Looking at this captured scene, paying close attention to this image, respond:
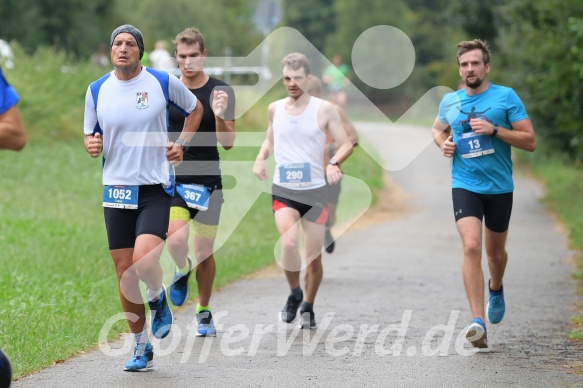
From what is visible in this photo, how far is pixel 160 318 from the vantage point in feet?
24.9

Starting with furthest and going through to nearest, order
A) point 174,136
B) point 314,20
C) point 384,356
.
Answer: point 314,20 → point 174,136 → point 384,356

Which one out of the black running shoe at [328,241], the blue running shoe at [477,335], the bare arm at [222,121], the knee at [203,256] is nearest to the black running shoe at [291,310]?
the knee at [203,256]

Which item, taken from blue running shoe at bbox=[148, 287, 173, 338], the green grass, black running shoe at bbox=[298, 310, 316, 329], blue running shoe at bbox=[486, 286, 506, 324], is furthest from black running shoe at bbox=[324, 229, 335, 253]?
blue running shoe at bbox=[148, 287, 173, 338]

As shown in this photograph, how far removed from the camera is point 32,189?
57.0 feet

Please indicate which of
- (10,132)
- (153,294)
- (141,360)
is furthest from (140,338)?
(10,132)

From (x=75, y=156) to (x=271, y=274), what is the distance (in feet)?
30.5

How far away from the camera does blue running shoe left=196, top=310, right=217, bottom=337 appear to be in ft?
28.8

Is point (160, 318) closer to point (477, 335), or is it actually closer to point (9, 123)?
point (477, 335)

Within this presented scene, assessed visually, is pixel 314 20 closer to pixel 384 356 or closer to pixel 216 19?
pixel 216 19

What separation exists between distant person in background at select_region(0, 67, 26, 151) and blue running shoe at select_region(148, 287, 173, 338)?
8.24 feet

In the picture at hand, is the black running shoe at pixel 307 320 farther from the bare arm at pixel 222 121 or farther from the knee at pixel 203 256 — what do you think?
the bare arm at pixel 222 121

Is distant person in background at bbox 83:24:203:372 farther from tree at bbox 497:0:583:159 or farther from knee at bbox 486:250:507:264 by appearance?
tree at bbox 497:0:583:159

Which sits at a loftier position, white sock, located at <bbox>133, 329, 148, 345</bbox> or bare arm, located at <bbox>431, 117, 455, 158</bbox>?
bare arm, located at <bbox>431, 117, 455, 158</bbox>

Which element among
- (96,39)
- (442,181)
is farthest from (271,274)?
(96,39)
